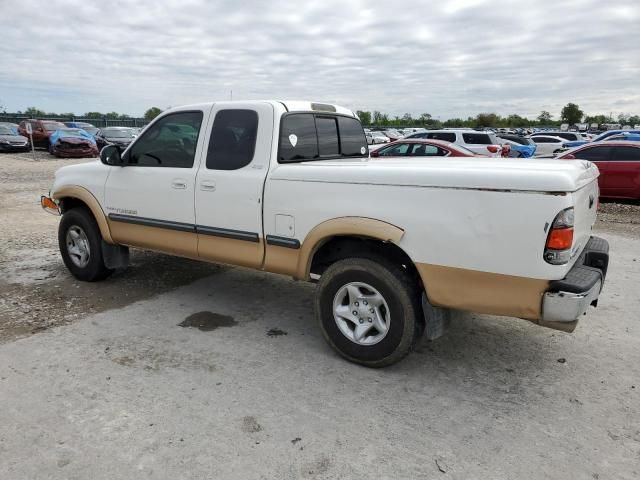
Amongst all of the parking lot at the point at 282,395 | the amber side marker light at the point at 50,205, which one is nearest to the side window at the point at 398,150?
the parking lot at the point at 282,395

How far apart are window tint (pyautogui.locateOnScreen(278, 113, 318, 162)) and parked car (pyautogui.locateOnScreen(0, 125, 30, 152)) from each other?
82.1ft

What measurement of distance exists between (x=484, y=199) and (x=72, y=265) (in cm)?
465

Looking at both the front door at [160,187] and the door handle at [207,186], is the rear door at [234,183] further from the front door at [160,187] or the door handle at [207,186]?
the front door at [160,187]

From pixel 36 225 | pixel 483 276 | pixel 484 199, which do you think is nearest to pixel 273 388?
pixel 483 276

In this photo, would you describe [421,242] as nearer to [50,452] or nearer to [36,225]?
[50,452]

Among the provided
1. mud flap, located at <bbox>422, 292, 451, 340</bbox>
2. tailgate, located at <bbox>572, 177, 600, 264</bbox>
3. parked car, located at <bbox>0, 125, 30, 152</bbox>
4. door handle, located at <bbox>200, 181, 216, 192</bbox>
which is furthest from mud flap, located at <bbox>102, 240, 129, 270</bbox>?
parked car, located at <bbox>0, 125, 30, 152</bbox>

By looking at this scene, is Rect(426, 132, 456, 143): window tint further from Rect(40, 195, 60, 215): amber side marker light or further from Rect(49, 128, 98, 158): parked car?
Rect(49, 128, 98, 158): parked car

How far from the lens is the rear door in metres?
4.10

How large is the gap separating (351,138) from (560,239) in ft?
8.86

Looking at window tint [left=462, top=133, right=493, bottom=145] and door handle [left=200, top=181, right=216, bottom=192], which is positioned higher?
window tint [left=462, top=133, right=493, bottom=145]

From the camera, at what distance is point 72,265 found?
18.7ft

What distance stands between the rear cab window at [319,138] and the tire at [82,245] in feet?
8.33

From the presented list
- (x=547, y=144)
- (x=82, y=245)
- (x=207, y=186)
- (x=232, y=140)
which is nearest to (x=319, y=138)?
(x=232, y=140)

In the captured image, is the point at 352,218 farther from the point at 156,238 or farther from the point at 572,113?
the point at 572,113
